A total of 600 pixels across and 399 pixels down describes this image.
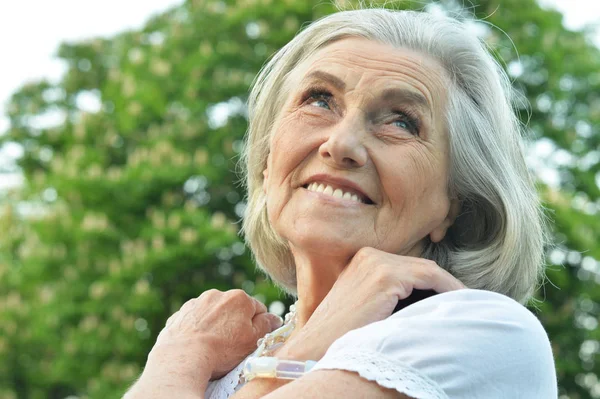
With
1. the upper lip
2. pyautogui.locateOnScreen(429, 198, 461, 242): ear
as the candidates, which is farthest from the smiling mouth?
pyautogui.locateOnScreen(429, 198, 461, 242): ear

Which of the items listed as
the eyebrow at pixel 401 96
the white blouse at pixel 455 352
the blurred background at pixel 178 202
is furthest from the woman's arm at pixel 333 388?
the blurred background at pixel 178 202

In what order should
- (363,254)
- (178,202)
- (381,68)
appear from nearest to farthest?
(363,254), (381,68), (178,202)

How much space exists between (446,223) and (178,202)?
8.35 meters

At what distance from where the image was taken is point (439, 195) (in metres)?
2.35

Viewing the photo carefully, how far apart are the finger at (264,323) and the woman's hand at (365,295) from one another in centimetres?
57

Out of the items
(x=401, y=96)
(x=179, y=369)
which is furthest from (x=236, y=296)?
(x=401, y=96)

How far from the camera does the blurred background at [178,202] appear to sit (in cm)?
987

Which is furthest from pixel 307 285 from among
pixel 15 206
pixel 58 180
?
pixel 15 206

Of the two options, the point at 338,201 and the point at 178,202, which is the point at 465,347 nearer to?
the point at 338,201

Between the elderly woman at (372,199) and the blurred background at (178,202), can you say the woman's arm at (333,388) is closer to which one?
the elderly woman at (372,199)

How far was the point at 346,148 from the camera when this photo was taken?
7.26ft

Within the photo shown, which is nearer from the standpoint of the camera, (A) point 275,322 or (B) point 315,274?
(B) point 315,274

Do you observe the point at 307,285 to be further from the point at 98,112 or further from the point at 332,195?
the point at 98,112

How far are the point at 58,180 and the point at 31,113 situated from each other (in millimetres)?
5055
